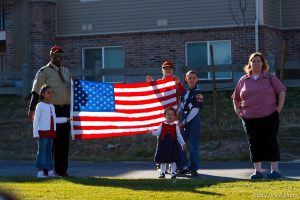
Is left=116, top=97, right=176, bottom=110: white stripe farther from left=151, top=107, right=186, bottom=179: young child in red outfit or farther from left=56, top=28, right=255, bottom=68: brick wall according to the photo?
left=56, top=28, right=255, bottom=68: brick wall

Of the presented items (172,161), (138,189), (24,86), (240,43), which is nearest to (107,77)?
(24,86)

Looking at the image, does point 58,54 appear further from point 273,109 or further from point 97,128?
point 273,109

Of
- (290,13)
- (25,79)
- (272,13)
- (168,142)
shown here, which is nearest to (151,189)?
(168,142)

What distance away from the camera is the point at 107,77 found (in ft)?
87.6

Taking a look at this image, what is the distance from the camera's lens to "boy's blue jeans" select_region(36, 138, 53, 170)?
11.8 m

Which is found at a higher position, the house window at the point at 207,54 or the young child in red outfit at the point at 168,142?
the house window at the point at 207,54

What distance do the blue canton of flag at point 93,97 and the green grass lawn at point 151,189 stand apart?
1.97m

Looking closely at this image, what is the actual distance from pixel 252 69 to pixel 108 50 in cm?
1683

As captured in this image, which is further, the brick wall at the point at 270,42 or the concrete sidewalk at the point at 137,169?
the brick wall at the point at 270,42

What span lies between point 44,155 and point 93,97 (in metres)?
1.80

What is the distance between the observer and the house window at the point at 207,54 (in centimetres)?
2547

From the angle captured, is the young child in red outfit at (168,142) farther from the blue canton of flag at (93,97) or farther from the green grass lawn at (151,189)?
the blue canton of flag at (93,97)

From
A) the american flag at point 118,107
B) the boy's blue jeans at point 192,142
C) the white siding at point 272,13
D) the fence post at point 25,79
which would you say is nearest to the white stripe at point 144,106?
the american flag at point 118,107

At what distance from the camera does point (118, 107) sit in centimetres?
1358
